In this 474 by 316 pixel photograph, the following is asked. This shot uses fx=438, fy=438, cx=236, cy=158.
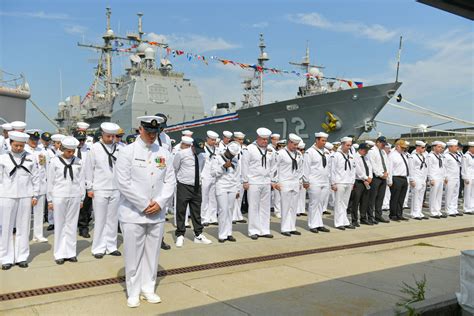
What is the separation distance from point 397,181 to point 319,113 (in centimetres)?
868

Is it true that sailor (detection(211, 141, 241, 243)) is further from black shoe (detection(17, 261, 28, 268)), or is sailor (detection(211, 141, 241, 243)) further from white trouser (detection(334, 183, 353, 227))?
black shoe (detection(17, 261, 28, 268))

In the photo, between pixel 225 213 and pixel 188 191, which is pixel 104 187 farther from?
pixel 225 213

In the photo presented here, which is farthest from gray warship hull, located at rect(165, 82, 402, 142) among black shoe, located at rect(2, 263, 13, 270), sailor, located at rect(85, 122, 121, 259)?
black shoe, located at rect(2, 263, 13, 270)

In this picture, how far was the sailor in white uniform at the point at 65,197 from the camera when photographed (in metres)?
5.47

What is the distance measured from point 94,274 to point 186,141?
2609mm

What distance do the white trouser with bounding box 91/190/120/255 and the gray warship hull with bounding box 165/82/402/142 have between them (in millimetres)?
13006

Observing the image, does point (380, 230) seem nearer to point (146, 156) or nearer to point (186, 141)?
point (186, 141)

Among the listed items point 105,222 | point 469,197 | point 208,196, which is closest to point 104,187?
point 105,222

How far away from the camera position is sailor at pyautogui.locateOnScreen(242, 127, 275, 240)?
7.28 meters

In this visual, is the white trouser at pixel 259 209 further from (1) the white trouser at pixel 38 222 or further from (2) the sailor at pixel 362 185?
(1) the white trouser at pixel 38 222

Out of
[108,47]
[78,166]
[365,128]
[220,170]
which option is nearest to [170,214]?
[220,170]

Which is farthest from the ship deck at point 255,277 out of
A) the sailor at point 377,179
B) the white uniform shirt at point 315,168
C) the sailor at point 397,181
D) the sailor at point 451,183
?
the sailor at point 451,183

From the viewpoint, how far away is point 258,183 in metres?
7.32

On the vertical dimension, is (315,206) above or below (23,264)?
above
